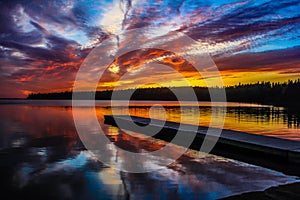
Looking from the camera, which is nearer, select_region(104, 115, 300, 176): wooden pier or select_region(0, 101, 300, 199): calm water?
select_region(0, 101, 300, 199): calm water

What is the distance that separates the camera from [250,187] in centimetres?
782

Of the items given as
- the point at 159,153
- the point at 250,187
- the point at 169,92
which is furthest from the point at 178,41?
the point at 169,92

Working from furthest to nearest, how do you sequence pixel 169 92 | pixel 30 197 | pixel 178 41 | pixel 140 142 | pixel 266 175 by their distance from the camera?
pixel 169 92 < pixel 178 41 < pixel 140 142 < pixel 266 175 < pixel 30 197

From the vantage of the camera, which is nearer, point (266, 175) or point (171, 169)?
point (266, 175)

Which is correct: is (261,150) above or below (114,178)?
above

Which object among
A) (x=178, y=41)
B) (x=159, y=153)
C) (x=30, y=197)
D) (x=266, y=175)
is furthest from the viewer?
(x=178, y=41)

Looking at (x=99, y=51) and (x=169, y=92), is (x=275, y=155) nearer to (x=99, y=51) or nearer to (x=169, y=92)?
(x=99, y=51)

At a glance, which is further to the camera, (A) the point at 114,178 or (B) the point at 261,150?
(B) the point at 261,150

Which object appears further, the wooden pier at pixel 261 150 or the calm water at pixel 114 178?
the wooden pier at pixel 261 150

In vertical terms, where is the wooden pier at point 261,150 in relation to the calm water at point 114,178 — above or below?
above

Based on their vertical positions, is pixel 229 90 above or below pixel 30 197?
above

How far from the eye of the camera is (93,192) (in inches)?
291

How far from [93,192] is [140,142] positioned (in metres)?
8.48

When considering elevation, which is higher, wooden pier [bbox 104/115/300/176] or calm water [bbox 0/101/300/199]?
wooden pier [bbox 104/115/300/176]
